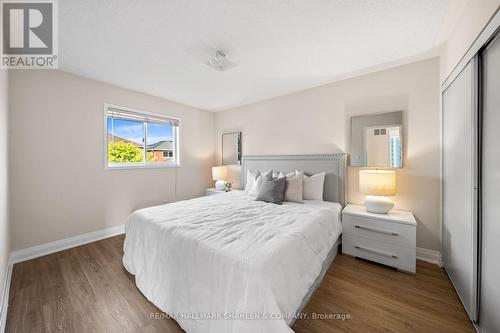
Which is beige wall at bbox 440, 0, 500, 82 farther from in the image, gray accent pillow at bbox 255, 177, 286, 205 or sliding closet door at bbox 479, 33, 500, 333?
gray accent pillow at bbox 255, 177, 286, 205

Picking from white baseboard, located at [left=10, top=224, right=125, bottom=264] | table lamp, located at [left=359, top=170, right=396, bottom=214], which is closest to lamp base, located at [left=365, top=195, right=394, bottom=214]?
table lamp, located at [left=359, top=170, right=396, bottom=214]

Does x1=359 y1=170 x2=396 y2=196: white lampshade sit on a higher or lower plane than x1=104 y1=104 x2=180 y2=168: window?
lower

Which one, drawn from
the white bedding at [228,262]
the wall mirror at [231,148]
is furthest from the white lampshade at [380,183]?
the wall mirror at [231,148]

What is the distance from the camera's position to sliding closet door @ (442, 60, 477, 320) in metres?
1.39

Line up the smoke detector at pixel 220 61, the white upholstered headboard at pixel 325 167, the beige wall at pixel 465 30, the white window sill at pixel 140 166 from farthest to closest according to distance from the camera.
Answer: the white window sill at pixel 140 166 → the white upholstered headboard at pixel 325 167 → the smoke detector at pixel 220 61 → the beige wall at pixel 465 30

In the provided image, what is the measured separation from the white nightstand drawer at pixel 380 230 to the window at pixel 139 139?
336 centimetres

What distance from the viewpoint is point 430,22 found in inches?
66.6

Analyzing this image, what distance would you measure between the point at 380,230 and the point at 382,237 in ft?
0.26

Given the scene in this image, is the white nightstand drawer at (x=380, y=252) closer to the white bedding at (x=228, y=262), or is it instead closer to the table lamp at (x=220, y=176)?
the white bedding at (x=228, y=262)

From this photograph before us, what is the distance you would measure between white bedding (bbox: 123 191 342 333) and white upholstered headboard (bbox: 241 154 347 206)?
0.76m

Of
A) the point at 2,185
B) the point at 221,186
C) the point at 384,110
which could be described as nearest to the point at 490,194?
the point at 384,110

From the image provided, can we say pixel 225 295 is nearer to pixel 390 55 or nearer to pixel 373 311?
pixel 373 311

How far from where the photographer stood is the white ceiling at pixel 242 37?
152cm

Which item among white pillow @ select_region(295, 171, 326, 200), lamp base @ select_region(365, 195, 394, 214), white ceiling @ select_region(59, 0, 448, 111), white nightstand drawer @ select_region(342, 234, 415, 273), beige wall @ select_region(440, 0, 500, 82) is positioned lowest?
white nightstand drawer @ select_region(342, 234, 415, 273)
